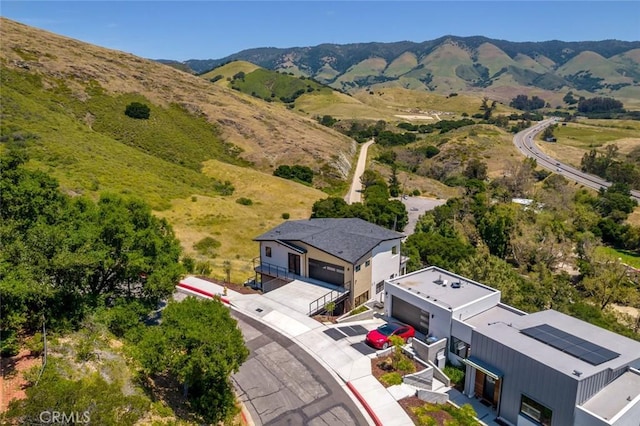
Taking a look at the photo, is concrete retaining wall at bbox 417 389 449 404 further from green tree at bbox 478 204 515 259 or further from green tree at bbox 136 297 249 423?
green tree at bbox 478 204 515 259

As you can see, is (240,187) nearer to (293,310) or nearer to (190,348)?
(293,310)

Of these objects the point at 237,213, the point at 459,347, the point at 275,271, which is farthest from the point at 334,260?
the point at 237,213

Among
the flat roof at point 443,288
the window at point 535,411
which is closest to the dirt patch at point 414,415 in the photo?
the window at point 535,411

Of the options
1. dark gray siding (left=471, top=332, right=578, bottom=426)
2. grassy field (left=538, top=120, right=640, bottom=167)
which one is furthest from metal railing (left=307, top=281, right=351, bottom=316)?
grassy field (left=538, top=120, right=640, bottom=167)

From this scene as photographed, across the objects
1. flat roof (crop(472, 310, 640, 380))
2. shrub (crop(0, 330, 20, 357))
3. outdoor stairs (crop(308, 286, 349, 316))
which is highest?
shrub (crop(0, 330, 20, 357))

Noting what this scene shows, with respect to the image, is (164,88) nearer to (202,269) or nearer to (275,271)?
(202,269)

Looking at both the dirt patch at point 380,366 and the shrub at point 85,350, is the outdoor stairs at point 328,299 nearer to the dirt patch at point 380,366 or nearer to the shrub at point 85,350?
the dirt patch at point 380,366
